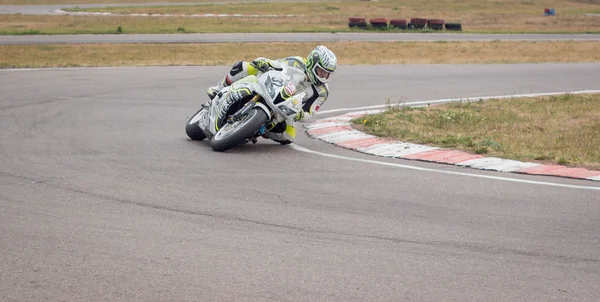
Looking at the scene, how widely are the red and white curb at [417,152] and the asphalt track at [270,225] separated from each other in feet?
0.74

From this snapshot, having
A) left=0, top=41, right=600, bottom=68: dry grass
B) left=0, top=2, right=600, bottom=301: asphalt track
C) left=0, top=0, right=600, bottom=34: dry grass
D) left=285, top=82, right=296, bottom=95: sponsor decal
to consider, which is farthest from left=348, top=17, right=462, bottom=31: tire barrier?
left=285, top=82, right=296, bottom=95: sponsor decal

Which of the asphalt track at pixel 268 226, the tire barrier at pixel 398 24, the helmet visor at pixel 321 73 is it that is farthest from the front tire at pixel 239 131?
the tire barrier at pixel 398 24

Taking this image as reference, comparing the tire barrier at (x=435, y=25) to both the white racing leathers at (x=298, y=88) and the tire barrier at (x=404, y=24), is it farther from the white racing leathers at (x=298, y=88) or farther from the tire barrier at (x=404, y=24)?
the white racing leathers at (x=298, y=88)

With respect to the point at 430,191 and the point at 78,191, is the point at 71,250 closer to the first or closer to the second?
the point at 78,191

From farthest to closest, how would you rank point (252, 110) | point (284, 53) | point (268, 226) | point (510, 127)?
1. point (284, 53)
2. point (510, 127)
3. point (252, 110)
4. point (268, 226)

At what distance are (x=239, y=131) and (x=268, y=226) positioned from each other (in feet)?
10.9

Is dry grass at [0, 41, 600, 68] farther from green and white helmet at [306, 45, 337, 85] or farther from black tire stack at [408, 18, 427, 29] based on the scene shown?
green and white helmet at [306, 45, 337, 85]

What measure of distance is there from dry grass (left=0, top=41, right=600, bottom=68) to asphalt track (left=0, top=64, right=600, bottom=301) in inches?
451

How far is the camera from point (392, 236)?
611cm

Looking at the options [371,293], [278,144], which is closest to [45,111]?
[278,144]

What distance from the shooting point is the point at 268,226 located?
6316mm

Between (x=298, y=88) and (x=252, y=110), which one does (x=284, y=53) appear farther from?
(x=252, y=110)

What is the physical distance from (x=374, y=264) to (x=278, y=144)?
5.13 metres

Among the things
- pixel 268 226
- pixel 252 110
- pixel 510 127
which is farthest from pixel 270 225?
pixel 510 127
